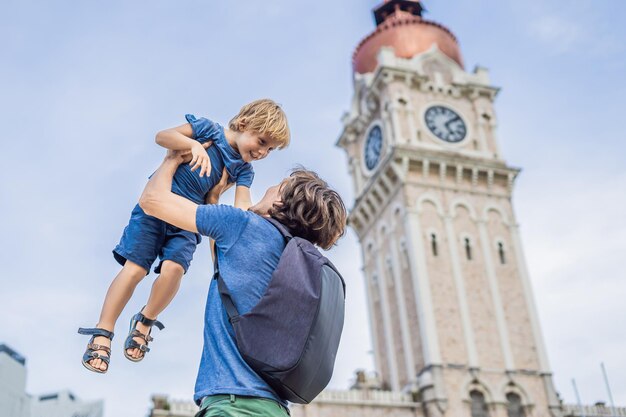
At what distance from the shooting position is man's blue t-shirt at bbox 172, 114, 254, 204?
3584mm

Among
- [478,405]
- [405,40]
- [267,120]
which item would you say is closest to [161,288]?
[267,120]

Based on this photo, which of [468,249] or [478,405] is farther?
[468,249]

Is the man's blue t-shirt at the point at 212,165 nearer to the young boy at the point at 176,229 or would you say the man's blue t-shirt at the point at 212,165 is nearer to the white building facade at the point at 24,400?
the young boy at the point at 176,229

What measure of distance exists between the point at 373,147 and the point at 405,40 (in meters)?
5.71

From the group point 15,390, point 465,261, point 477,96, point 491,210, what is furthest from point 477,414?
point 15,390

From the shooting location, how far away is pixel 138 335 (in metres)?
3.59

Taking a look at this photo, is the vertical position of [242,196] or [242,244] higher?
[242,196]

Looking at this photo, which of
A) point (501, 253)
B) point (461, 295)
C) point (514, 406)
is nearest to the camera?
point (514, 406)

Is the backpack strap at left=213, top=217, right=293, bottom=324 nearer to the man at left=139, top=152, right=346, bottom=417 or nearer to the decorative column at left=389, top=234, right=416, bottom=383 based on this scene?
the man at left=139, top=152, right=346, bottom=417

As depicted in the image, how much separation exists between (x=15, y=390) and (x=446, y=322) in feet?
91.0

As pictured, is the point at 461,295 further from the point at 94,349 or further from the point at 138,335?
the point at 94,349

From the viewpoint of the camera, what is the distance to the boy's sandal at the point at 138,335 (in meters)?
3.56

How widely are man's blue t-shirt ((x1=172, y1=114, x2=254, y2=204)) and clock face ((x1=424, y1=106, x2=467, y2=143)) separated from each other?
32.5m

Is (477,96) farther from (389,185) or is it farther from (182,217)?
(182,217)
